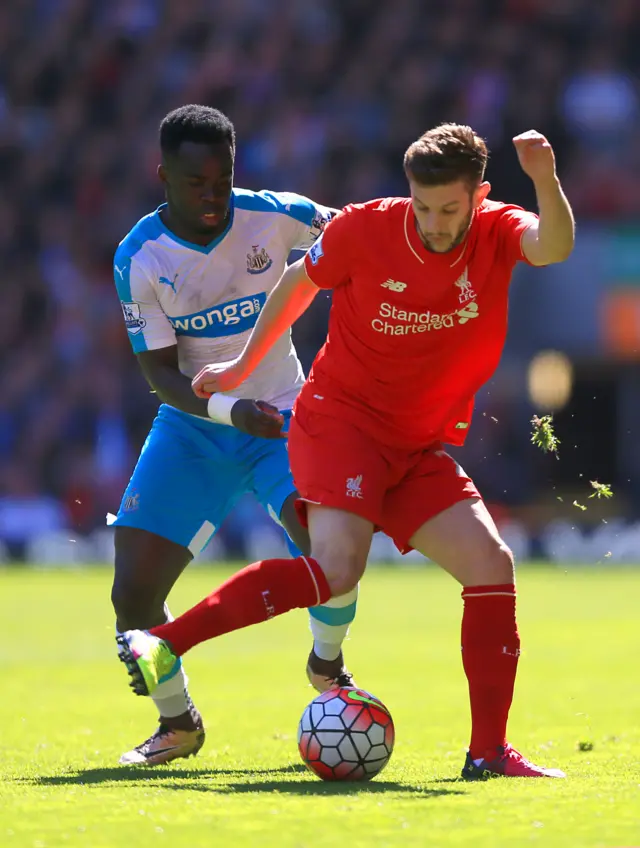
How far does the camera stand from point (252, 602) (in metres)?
5.17

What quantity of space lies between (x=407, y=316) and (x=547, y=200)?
0.68 metres

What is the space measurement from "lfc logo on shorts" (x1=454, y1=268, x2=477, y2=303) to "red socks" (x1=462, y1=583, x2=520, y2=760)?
0.99m

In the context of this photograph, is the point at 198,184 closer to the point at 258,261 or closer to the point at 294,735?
the point at 258,261

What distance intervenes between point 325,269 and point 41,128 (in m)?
17.5

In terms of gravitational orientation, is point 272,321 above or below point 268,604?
above

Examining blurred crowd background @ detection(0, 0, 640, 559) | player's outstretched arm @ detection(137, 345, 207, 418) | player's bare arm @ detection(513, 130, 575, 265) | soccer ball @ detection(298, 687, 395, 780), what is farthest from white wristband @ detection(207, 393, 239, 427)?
blurred crowd background @ detection(0, 0, 640, 559)

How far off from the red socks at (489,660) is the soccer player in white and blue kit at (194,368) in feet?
3.39

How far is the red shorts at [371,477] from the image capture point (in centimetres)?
533

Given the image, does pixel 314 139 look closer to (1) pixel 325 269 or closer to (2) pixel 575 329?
(2) pixel 575 329

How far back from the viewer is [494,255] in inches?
209

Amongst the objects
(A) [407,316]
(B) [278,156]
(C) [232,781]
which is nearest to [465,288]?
(A) [407,316]

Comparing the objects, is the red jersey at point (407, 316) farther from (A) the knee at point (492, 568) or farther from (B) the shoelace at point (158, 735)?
(B) the shoelace at point (158, 735)

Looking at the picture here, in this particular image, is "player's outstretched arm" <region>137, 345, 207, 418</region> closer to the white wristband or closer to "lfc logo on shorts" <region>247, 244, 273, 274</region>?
the white wristband

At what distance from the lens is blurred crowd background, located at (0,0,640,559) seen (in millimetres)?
19031
